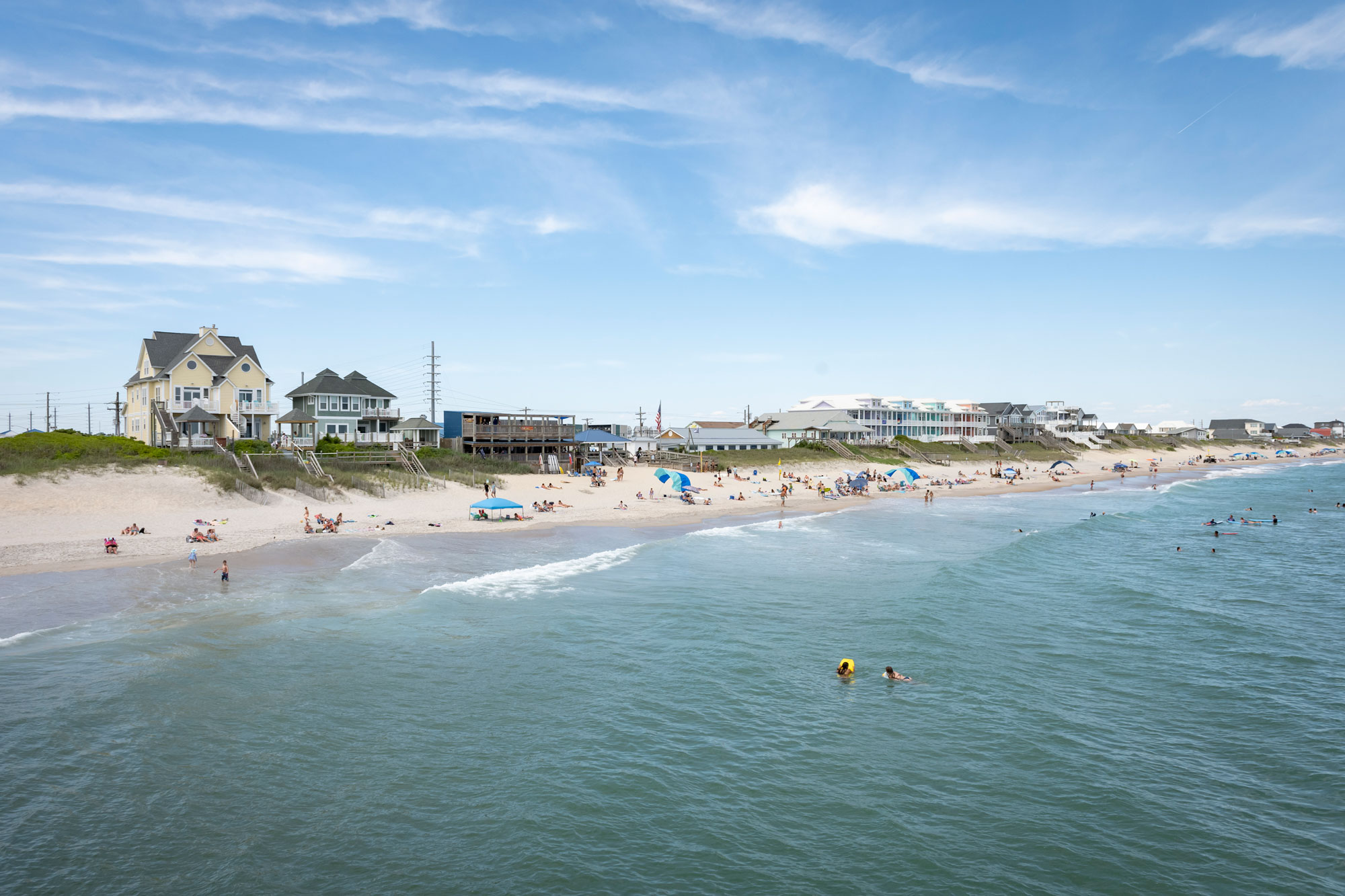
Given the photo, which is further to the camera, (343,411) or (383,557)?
(343,411)

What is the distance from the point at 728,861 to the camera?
35.9 ft

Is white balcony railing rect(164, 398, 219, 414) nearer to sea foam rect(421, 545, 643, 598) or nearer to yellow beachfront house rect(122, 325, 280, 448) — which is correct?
yellow beachfront house rect(122, 325, 280, 448)

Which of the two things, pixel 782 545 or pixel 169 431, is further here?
pixel 169 431

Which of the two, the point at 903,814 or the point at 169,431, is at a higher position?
the point at 169,431

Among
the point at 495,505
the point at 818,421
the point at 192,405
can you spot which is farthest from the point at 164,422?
the point at 818,421

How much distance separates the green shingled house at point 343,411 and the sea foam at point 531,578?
37.3m

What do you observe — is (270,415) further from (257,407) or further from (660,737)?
(660,737)

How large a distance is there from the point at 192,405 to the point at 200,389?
1502 millimetres

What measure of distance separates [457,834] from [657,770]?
12.1ft

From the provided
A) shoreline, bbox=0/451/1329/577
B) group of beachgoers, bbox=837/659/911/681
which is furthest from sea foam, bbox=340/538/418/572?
group of beachgoers, bbox=837/659/911/681

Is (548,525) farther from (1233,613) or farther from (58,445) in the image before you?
(1233,613)

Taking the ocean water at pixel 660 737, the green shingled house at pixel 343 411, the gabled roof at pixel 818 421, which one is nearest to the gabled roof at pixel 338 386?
the green shingled house at pixel 343 411

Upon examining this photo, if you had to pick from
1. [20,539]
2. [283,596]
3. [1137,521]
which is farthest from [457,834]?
[1137,521]

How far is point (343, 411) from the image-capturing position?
6531cm
